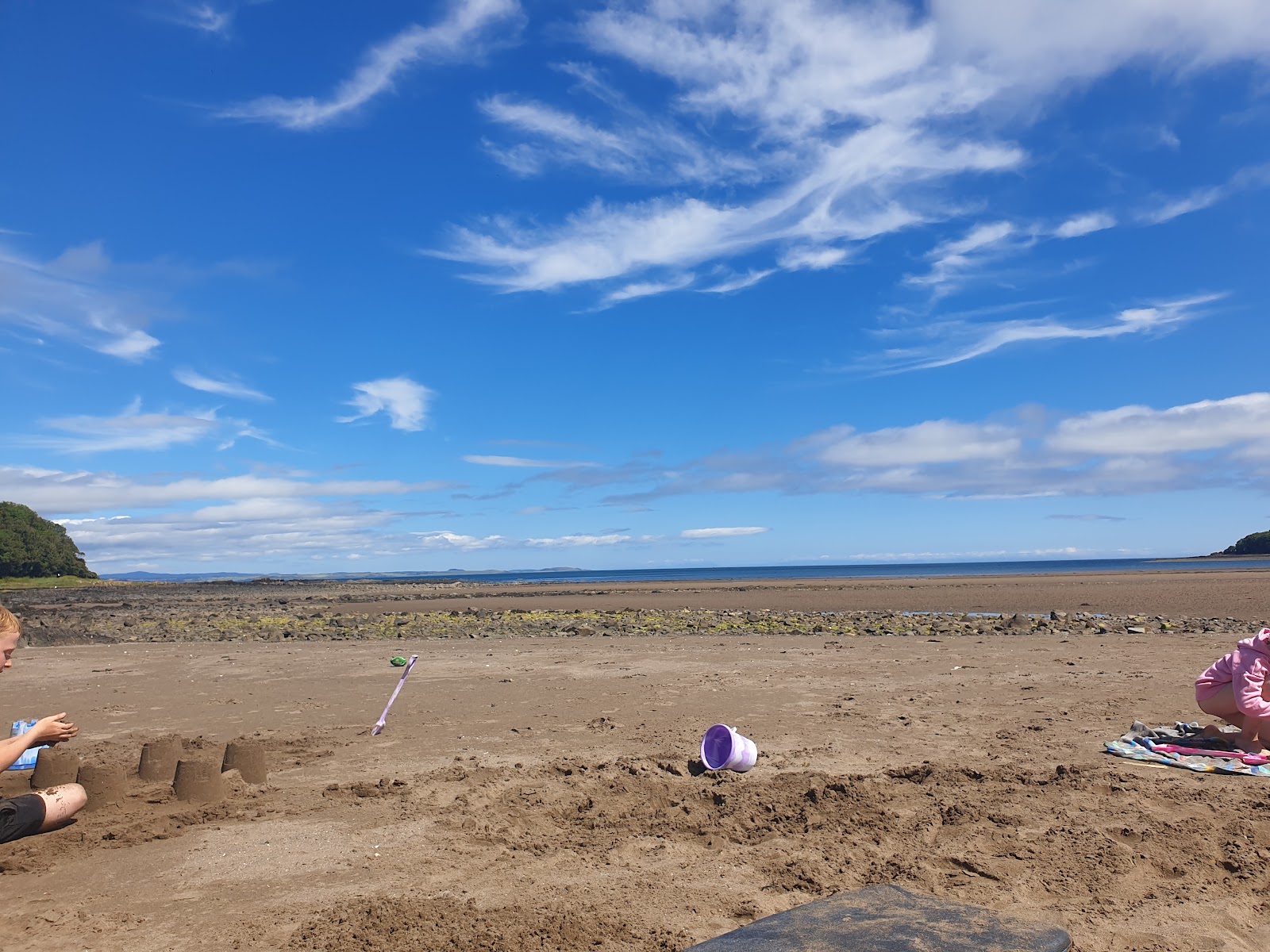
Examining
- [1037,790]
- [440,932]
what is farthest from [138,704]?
[1037,790]

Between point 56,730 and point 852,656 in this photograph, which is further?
point 852,656

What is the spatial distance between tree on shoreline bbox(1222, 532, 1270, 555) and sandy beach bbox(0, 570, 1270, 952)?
12913 cm

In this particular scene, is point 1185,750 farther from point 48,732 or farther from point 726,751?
point 48,732

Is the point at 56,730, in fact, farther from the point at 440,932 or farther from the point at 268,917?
the point at 440,932

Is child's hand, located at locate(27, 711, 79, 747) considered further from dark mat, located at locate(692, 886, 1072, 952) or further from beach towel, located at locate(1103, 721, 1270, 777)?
beach towel, located at locate(1103, 721, 1270, 777)

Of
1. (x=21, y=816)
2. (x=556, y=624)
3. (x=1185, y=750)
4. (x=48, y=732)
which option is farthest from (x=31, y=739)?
(x=556, y=624)

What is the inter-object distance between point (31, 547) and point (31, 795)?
301 ft

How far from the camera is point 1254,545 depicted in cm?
11862

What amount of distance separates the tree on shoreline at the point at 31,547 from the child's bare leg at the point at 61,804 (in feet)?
294

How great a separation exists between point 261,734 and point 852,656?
8.69 metres

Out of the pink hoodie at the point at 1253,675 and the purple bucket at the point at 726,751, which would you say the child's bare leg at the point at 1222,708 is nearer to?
the pink hoodie at the point at 1253,675

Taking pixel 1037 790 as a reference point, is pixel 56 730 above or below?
above

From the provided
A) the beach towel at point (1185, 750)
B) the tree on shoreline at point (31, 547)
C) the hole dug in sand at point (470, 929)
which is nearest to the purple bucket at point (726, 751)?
the hole dug in sand at point (470, 929)

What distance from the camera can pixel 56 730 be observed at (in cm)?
505
